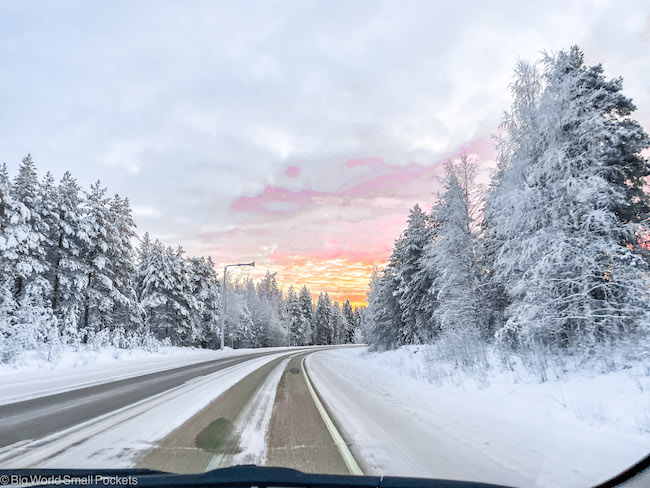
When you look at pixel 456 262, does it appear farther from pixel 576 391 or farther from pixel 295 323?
pixel 295 323

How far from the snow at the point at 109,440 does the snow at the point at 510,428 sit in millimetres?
2547

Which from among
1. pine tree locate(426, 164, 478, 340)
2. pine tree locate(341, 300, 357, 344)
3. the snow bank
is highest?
pine tree locate(426, 164, 478, 340)

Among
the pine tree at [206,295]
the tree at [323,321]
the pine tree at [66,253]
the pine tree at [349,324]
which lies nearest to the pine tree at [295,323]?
the tree at [323,321]

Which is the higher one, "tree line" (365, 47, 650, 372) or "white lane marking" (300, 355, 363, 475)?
"tree line" (365, 47, 650, 372)

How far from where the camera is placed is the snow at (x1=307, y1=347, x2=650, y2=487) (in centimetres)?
332

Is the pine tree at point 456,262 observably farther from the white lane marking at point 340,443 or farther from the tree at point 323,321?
the tree at point 323,321

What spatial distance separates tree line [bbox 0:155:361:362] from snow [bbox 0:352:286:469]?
34.7 ft

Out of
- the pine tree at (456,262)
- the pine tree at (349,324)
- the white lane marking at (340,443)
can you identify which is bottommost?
the pine tree at (349,324)

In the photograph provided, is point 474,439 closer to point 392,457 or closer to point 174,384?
point 392,457

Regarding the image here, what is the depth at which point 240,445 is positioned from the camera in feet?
12.8

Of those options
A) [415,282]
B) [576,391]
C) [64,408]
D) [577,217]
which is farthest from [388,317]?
[64,408]

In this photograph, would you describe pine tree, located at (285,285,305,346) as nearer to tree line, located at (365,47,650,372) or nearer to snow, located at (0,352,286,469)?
tree line, located at (365,47,650,372)

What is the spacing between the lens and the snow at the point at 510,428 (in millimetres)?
3320

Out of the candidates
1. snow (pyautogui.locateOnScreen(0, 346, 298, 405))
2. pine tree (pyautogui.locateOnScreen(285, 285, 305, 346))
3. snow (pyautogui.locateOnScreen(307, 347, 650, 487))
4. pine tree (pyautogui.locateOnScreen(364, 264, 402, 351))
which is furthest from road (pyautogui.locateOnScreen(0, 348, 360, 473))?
pine tree (pyautogui.locateOnScreen(285, 285, 305, 346))
